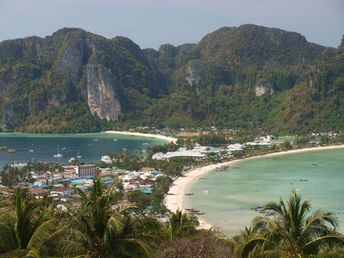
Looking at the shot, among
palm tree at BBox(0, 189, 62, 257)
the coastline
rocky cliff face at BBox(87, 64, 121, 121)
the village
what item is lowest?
the coastline

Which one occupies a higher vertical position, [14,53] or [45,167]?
[14,53]

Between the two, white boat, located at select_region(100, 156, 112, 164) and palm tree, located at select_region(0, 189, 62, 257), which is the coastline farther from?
palm tree, located at select_region(0, 189, 62, 257)

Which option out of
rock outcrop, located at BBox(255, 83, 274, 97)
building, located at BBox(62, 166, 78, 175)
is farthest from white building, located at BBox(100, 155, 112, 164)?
rock outcrop, located at BBox(255, 83, 274, 97)

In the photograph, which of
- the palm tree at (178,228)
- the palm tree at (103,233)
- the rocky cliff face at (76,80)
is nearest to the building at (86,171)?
the palm tree at (178,228)

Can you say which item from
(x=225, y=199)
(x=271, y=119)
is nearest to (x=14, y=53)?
(x=271, y=119)

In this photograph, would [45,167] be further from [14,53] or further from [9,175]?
[14,53]

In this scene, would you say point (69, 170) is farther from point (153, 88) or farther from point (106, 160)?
point (153, 88)

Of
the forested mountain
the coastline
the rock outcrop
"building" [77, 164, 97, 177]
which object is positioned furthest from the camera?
the rock outcrop
